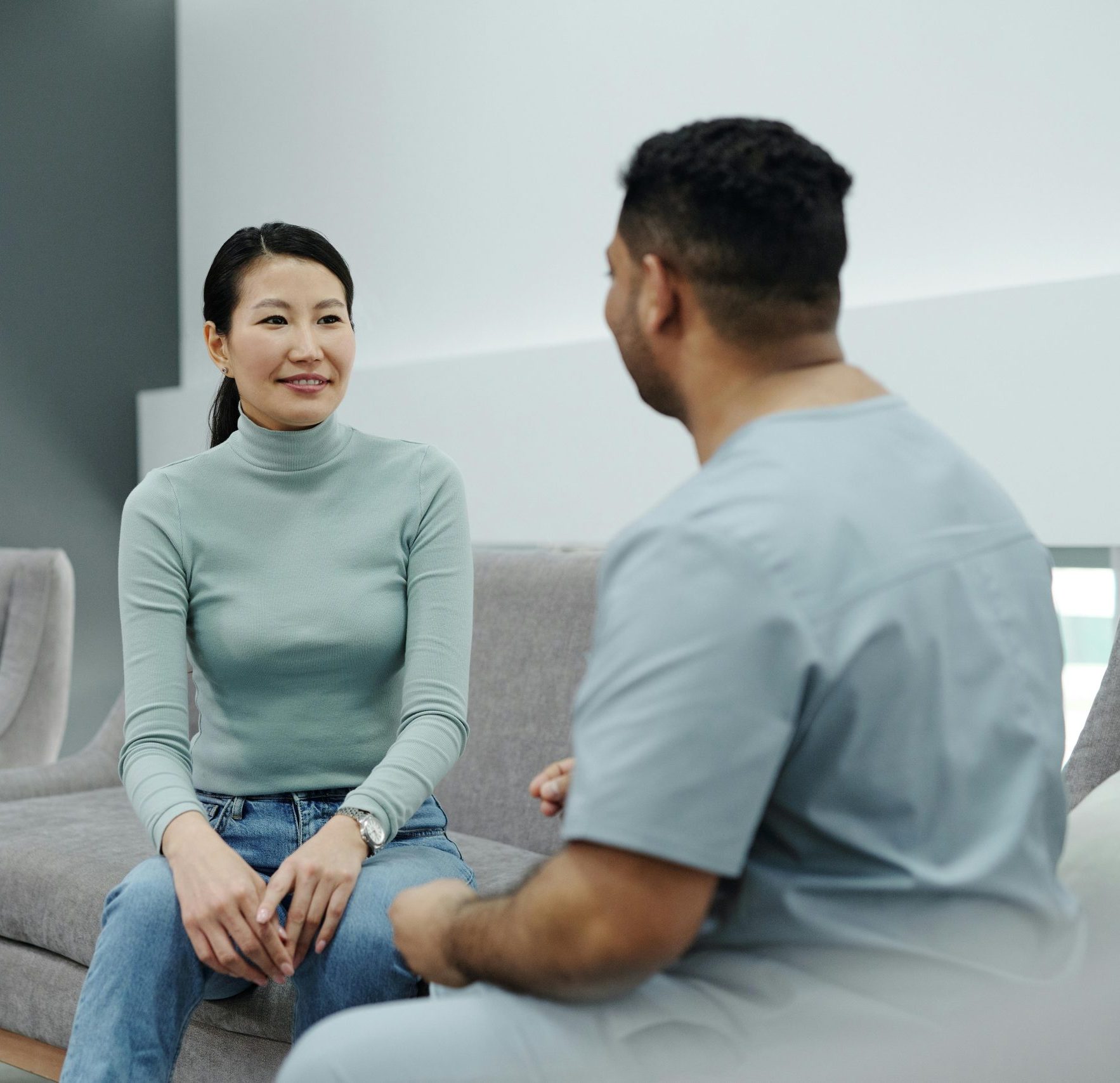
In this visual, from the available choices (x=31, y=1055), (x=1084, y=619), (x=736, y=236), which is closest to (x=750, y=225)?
(x=736, y=236)

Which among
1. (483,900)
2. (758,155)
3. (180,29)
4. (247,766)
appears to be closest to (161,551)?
(247,766)

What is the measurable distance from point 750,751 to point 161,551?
98 centimetres

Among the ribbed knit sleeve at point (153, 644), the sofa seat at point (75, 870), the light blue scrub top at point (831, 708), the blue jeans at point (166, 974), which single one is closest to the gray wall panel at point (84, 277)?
the sofa seat at point (75, 870)

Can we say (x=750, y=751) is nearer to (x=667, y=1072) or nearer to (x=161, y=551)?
(x=667, y=1072)

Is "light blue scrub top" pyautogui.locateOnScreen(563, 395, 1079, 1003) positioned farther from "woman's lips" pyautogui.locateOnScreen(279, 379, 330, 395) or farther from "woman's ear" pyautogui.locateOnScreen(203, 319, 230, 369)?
"woman's ear" pyautogui.locateOnScreen(203, 319, 230, 369)

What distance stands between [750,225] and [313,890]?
81cm

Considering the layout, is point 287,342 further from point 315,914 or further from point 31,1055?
point 31,1055

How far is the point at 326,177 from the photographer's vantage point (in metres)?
4.27

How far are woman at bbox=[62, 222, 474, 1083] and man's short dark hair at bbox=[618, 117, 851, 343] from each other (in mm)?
725

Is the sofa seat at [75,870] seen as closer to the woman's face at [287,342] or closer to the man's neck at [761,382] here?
the woman's face at [287,342]

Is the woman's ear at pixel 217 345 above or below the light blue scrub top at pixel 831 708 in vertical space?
→ above

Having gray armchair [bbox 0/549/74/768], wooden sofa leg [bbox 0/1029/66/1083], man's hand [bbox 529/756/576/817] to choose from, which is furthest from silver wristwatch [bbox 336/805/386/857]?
gray armchair [bbox 0/549/74/768]

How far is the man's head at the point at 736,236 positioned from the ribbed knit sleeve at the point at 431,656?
2.20 ft

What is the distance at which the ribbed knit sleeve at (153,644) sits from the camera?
59.7 inches
